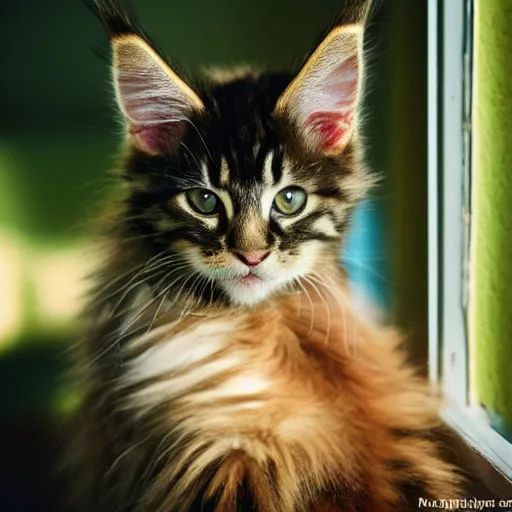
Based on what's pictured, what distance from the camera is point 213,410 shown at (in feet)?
3.02

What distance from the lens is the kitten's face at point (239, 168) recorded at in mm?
901

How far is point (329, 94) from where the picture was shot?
935 mm

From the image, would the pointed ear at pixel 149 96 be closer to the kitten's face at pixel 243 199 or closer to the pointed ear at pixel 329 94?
the kitten's face at pixel 243 199

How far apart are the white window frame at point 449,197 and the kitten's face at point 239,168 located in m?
0.16

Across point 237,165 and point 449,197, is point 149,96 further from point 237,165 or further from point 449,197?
point 449,197

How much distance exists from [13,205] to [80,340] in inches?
8.6

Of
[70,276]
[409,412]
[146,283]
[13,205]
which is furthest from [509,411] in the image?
[13,205]

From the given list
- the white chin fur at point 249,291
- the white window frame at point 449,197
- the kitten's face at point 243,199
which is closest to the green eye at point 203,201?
the kitten's face at point 243,199

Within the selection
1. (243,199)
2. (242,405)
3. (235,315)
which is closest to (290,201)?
(243,199)

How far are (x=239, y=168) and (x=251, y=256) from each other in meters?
0.12

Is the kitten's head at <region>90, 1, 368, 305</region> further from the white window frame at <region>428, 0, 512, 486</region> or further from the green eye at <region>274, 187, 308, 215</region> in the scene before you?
the white window frame at <region>428, 0, 512, 486</region>

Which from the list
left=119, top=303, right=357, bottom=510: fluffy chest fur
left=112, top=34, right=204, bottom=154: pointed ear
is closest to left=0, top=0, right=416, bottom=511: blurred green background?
left=112, top=34, right=204, bottom=154: pointed ear

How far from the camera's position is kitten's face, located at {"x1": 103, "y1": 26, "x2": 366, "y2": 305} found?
0.90 m

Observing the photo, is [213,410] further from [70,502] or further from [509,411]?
[509,411]
